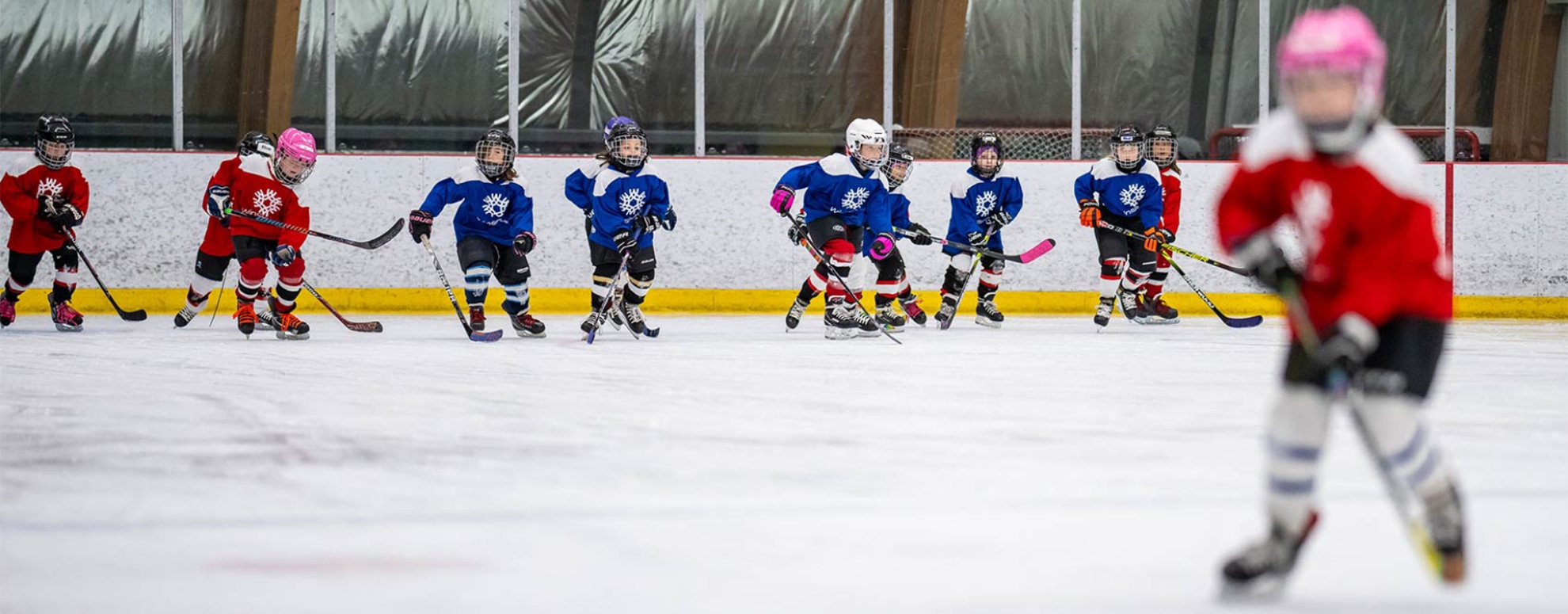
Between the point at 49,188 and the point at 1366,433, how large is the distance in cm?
789

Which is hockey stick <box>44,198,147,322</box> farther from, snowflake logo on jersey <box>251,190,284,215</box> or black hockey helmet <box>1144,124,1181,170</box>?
black hockey helmet <box>1144,124,1181,170</box>

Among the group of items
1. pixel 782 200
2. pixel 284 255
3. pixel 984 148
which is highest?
pixel 984 148

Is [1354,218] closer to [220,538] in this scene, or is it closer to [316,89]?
[220,538]

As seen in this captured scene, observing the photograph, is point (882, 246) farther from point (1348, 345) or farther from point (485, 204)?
point (1348, 345)

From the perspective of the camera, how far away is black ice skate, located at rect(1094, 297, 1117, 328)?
9.12m

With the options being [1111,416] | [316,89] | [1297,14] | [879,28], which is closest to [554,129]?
[316,89]

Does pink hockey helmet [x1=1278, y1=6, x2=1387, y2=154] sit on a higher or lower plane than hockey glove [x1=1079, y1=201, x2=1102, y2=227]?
higher

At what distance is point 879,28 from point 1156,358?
6045 mm

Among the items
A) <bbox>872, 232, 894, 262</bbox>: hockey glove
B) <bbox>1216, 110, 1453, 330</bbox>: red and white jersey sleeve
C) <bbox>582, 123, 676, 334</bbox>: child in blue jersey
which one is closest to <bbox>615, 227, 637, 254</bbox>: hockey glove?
<bbox>582, 123, 676, 334</bbox>: child in blue jersey

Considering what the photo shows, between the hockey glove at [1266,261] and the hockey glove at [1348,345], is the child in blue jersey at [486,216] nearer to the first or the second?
the hockey glove at [1266,261]

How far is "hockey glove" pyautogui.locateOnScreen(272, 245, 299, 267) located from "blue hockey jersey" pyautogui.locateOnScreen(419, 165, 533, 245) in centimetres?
66

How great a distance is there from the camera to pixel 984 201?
31.4 ft

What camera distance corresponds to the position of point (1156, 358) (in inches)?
271

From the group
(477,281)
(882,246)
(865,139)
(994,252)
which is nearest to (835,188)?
(865,139)
